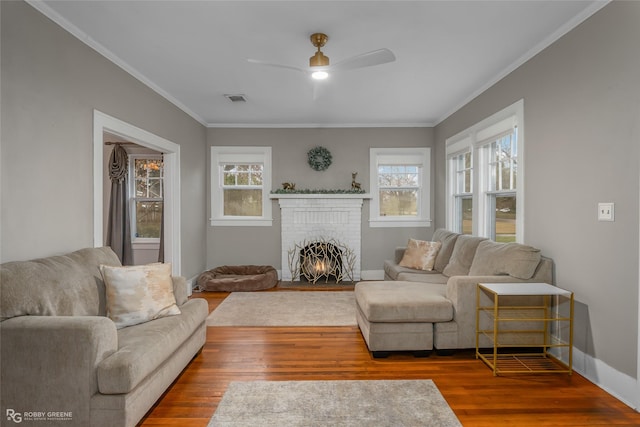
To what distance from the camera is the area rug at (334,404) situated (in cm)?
204

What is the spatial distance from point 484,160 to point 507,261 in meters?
1.72

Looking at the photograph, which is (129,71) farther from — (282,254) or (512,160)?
(512,160)

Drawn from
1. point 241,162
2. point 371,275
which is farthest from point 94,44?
point 371,275

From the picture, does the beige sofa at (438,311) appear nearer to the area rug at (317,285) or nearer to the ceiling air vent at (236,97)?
the area rug at (317,285)

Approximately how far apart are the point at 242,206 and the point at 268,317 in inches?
105

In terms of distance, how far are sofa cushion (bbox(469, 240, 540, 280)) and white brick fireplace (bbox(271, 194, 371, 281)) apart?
2.67 meters

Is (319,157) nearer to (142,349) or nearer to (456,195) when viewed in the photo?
(456,195)

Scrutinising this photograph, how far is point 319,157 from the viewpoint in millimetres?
6000

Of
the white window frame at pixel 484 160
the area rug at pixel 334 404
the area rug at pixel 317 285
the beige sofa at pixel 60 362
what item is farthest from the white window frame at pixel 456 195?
the beige sofa at pixel 60 362

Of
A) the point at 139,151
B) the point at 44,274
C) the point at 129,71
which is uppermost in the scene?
the point at 129,71

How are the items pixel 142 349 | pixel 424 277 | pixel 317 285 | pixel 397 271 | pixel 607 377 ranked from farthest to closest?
1. pixel 317 285
2. pixel 397 271
3. pixel 424 277
4. pixel 607 377
5. pixel 142 349

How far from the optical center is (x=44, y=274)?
206 cm

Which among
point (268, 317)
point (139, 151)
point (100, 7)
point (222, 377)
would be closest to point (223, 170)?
point (139, 151)

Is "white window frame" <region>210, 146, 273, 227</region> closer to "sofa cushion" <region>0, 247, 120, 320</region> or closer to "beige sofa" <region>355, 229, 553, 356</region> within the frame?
"beige sofa" <region>355, 229, 553, 356</region>
